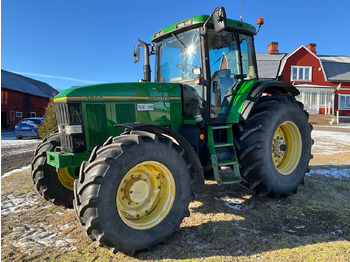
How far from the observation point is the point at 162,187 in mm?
2975

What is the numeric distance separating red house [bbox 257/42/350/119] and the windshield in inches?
917

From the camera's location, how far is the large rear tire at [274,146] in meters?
3.80

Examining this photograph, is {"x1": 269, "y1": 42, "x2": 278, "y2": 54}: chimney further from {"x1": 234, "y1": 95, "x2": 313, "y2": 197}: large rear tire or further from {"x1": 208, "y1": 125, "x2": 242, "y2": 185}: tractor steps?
{"x1": 208, "y1": 125, "x2": 242, "y2": 185}: tractor steps

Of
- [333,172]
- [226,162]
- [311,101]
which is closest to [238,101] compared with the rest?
[226,162]

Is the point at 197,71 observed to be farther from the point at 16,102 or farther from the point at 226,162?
the point at 16,102

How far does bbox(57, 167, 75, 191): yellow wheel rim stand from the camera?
3807 mm

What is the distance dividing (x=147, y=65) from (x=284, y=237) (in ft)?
11.4

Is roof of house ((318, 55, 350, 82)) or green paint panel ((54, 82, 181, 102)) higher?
roof of house ((318, 55, 350, 82))

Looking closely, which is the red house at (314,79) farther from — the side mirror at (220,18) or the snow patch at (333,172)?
the side mirror at (220,18)

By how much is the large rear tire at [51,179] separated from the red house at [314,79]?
2487cm

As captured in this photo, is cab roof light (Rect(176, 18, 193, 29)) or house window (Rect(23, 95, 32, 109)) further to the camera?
house window (Rect(23, 95, 32, 109))

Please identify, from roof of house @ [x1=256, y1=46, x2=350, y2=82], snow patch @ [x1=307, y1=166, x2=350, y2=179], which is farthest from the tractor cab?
roof of house @ [x1=256, y1=46, x2=350, y2=82]

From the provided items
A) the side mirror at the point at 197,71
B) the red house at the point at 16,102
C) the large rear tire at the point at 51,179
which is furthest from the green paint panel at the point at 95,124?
the red house at the point at 16,102

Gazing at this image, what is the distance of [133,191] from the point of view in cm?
279
